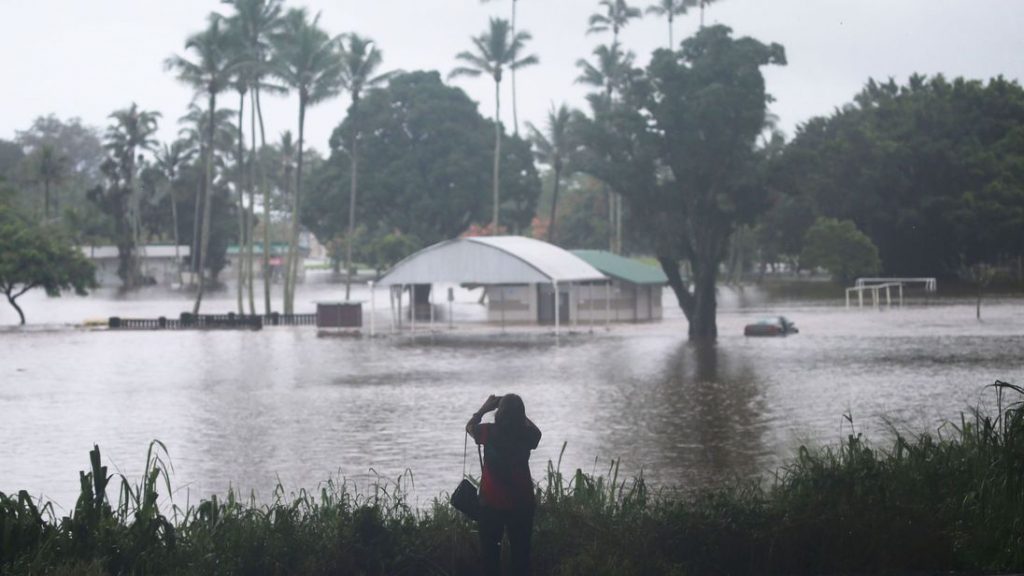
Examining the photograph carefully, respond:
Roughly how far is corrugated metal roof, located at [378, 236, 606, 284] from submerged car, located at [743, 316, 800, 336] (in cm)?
836

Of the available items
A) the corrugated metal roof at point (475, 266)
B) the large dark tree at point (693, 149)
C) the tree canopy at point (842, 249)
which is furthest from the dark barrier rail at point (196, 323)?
the tree canopy at point (842, 249)

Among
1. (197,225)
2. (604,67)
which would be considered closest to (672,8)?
(604,67)

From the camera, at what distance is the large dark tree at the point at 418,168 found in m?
92.1

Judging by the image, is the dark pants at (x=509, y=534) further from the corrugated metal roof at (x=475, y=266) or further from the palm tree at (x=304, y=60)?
the palm tree at (x=304, y=60)

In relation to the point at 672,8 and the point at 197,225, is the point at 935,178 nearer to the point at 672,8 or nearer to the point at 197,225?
the point at 672,8

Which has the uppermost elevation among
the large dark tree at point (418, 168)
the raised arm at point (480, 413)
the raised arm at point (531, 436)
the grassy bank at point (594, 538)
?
the large dark tree at point (418, 168)

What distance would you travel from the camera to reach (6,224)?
67.7m

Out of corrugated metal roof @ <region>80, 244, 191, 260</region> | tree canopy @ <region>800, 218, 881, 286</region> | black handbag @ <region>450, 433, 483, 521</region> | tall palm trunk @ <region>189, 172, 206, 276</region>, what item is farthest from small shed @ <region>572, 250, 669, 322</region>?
corrugated metal roof @ <region>80, 244, 191, 260</region>

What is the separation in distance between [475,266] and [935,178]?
46875mm

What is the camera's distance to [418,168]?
305 ft

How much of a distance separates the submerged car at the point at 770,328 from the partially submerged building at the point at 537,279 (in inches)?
320

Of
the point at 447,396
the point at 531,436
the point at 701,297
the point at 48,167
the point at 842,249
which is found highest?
the point at 48,167

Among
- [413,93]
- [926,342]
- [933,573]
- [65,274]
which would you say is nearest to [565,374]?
[926,342]

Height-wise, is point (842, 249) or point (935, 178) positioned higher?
point (935, 178)
